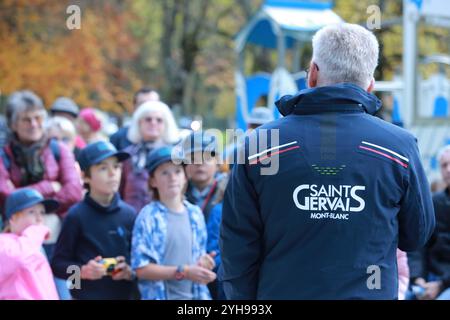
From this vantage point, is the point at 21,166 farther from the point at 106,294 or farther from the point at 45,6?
the point at 45,6

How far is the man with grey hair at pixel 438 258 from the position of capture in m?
5.65

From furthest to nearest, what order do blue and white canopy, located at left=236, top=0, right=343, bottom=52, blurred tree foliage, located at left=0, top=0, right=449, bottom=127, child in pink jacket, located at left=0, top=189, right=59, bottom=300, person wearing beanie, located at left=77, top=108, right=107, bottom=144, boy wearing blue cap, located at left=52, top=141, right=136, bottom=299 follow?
blurred tree foliage, located at left=0, top=0, right=449, bottom=127, blue and white canopy, located at left=236, top=0, right=343, bottom=52, person wearing beanie, located at left=77, top=108, right=107, bottom=144, boy wearing blue cap, located at left=52, top=141, right=136, bottom=299, child in pink jacket, located at left=0, top=189, right=59, bottom=300

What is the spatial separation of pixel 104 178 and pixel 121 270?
27.1 inches

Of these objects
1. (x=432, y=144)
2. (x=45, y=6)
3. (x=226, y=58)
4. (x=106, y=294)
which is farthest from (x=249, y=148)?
(x=226, y=58)

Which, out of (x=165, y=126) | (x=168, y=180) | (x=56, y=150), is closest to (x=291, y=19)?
(x=165, y=126)

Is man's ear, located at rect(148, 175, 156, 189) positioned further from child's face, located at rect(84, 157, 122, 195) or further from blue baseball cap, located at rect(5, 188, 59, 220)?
blue baseball cap, located at rect(5, 188, 59, 220)

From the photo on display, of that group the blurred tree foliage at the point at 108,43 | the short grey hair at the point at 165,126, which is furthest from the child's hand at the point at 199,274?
the blurred tree foliage at the point at 108,43

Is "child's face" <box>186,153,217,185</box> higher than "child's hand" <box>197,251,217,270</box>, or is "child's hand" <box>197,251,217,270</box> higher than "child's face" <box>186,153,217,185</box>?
"child's face" <box>186,153,217,185</box>

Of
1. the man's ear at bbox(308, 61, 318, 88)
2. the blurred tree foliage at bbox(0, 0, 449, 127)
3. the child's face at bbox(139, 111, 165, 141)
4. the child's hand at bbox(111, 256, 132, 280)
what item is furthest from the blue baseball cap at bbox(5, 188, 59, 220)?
the blurred tree foliage at bbox(0, 0, 449, 127)

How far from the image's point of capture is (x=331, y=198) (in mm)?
2758

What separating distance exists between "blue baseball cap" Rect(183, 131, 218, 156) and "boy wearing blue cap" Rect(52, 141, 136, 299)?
633 mm

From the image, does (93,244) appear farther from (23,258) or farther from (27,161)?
(27,161)

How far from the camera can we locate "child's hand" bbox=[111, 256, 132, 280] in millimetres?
4835

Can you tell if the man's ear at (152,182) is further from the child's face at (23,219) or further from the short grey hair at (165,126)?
the short grey hair at (165,126)
